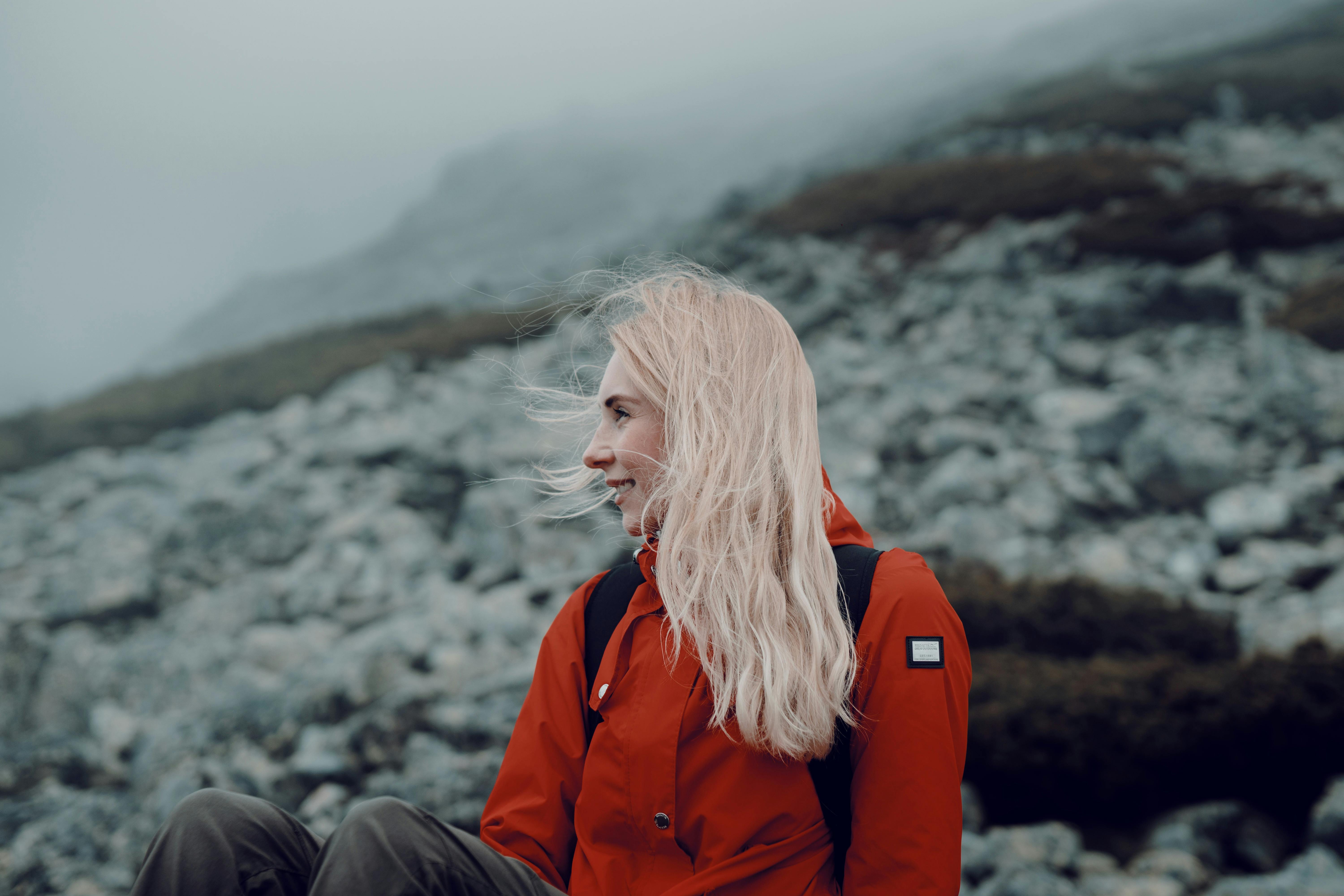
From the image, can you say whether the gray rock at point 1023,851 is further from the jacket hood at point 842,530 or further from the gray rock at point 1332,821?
the jacket hood at point 842,530

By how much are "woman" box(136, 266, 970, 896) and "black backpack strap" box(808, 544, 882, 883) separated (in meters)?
0.01

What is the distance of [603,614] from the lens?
2.00 metres

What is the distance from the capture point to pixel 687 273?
7.09 ft

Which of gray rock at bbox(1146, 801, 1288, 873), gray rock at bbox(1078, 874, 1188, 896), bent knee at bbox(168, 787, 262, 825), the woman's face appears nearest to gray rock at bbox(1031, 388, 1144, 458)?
gray rock at bbox(1146, 801, 1288, 873)

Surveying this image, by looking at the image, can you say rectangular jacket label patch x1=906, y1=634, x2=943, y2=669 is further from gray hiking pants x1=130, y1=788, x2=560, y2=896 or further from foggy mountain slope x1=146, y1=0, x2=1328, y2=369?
foggy mountain slope x1=146, y1=0, x2=1328, y2=369

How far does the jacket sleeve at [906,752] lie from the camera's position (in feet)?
5.05

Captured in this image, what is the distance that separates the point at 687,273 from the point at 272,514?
29.1 feet

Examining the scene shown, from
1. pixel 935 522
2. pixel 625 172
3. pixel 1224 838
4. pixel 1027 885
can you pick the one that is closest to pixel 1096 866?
pixel 1027 885

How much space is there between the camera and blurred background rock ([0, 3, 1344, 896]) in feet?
12.3

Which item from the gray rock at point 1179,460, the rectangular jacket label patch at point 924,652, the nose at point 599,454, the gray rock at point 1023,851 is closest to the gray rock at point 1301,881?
the gray rock at point 1023,851

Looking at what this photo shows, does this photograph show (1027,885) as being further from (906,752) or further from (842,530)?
(842,530)

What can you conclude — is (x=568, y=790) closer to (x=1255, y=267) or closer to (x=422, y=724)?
(x=422, y=724)

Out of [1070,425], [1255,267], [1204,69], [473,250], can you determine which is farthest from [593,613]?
[473,250]

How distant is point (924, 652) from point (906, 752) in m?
0.22
